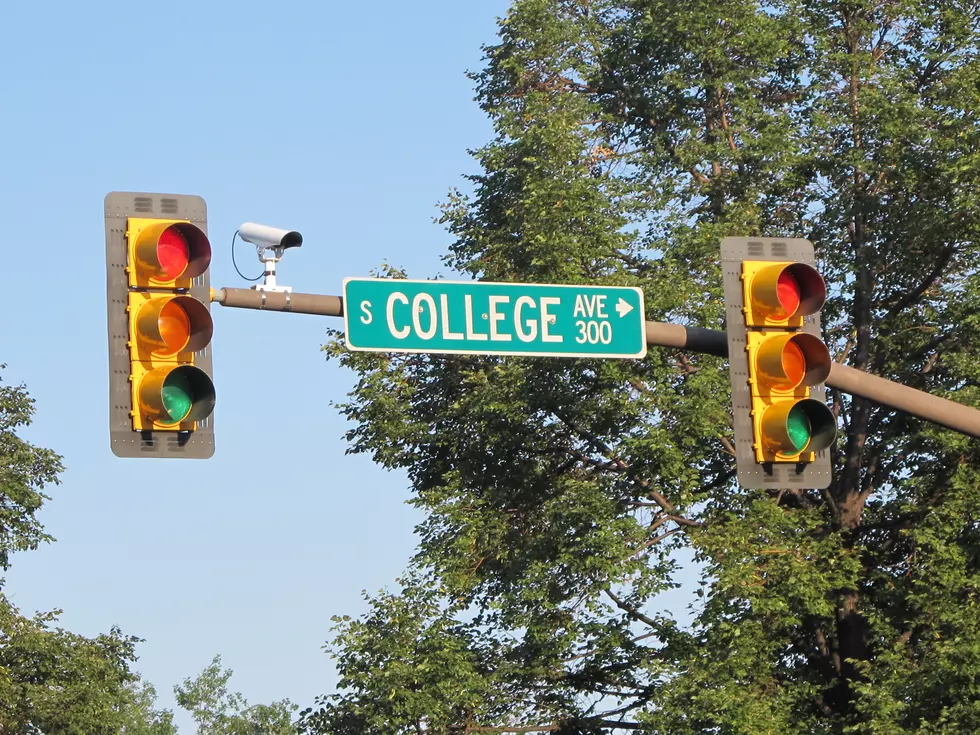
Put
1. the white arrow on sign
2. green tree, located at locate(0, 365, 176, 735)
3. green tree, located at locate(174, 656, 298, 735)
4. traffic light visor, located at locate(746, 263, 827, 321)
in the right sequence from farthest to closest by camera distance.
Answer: green tree, located at locate(174, 656, 298, 735) < green tree, located at locate(0, 365, 176, 735) < the white arrow on sign < traffic light visor, located at locate(746, 263, 827, 321)

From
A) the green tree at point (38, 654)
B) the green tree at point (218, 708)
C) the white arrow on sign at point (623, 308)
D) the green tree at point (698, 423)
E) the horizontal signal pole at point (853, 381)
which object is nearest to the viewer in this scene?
the horizontal signal pole at point (853, 381)

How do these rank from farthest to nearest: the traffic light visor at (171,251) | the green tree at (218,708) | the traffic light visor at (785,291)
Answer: the green tree at (218,708) → the traffic light visor at (785,291) → the traffic light visor at (171,251)

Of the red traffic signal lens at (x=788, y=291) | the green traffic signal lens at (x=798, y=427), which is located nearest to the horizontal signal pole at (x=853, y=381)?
the green traffic signal lens at (x=798, y=427)

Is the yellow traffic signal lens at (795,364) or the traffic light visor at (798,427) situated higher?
the yellow traffic signal lens at (795,364)

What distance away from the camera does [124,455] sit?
762 centimetres

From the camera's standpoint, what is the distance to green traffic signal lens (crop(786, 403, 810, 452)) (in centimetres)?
841

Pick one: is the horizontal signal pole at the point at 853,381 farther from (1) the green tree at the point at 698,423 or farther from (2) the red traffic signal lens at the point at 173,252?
(1) the green tree at the point at 698,423

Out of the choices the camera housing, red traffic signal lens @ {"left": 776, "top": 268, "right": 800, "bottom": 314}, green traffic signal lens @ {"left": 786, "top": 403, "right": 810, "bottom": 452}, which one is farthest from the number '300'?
the camera housing

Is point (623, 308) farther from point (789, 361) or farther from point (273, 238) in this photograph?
point (273, 238)

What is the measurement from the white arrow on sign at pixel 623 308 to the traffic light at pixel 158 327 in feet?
7.00

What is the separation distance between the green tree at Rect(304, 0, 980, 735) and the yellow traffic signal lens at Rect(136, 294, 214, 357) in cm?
1540

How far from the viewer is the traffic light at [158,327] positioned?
7.66 metres

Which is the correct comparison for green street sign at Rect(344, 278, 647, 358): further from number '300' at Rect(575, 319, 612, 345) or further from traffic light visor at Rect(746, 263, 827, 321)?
traffic light visor at Rect(746, 263, 827, 321)

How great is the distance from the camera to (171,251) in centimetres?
782
